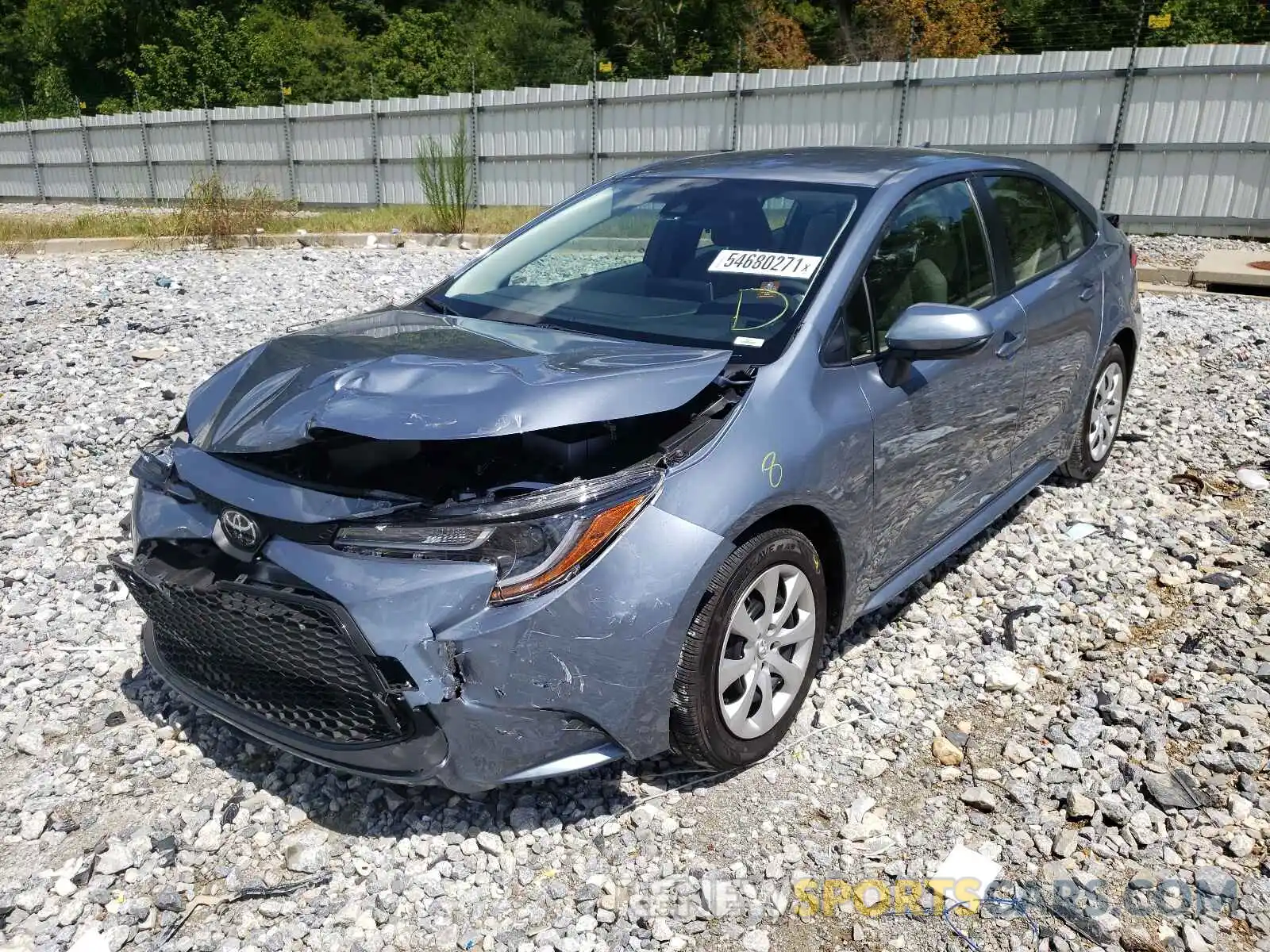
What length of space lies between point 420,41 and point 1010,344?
39.2 metres

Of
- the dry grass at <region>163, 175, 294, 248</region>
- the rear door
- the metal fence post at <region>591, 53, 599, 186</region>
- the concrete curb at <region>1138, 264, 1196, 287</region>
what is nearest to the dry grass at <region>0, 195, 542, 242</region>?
the dry grass at <region>163, 175, 294, 248</region>

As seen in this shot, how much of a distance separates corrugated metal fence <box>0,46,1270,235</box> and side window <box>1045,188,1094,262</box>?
16.5ft

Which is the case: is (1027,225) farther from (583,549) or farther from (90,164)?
(90,164)

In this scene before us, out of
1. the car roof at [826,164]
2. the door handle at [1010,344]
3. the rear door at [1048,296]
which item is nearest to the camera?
the car roof at [826,164]

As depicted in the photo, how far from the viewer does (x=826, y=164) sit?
3.68 m

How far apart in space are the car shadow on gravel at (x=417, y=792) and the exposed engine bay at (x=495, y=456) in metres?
0.91

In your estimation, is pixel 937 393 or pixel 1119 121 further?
pixel 1119 121

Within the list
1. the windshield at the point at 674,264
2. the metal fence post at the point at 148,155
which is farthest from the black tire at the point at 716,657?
the metal fence post at the point at 148,155

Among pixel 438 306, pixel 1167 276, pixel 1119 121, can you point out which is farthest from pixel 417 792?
pixel 1119 121

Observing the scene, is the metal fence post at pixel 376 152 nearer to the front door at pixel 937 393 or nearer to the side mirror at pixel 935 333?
the front door at pixel 937 393

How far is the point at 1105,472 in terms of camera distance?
206 inches

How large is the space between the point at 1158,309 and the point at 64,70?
5006cm

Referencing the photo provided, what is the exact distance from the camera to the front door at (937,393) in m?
3.15

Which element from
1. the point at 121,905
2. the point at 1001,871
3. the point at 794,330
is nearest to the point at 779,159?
the point at 794,330
